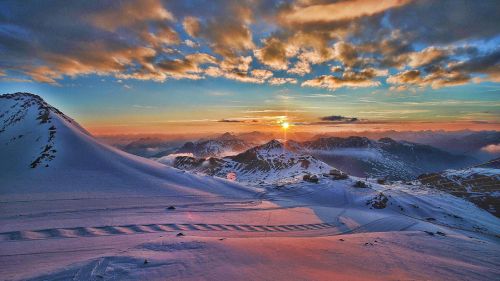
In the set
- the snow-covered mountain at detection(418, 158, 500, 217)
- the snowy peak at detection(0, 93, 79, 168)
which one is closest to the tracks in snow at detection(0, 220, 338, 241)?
the snowy peak at detection(0, 93, 79, 168)

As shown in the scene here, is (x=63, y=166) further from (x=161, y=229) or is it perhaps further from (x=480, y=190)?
(x=480, y=190)

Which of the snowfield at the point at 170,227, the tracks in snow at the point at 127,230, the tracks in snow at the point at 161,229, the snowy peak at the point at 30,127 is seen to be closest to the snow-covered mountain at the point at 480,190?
the snowfield at the point at 170,227

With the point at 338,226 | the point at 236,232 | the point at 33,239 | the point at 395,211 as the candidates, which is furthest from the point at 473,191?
the point at 33,239

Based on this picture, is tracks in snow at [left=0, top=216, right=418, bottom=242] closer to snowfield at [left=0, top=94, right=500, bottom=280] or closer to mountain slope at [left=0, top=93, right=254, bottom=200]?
snowfield at [left=0, top=94, right=500, bottom=280]

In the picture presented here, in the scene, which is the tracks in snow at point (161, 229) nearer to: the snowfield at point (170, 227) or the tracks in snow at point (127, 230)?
the tracks in snow at point (127, 230)

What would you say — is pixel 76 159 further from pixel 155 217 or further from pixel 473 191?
pixel 473 191

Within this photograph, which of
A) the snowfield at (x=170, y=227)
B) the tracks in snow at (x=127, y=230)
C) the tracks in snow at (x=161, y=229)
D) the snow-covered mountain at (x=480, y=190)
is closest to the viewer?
the snowfield at (x=170, y=227)
